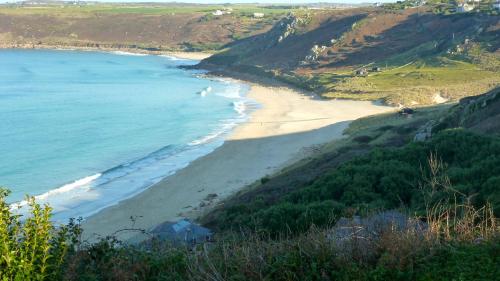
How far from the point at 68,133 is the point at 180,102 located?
1793 cm

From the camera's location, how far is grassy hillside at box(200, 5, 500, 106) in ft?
184

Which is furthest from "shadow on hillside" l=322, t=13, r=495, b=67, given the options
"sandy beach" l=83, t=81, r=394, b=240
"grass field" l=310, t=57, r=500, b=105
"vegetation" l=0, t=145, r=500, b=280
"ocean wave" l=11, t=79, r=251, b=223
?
"vegetation" l=0, t=145, r=500, b=280

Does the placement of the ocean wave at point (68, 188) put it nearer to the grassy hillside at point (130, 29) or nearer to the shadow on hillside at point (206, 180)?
the shadow on hillside at point (206, 180)

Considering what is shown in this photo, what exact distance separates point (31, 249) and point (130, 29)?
545 ft

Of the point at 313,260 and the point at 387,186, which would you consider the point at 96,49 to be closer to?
the point at 387,186

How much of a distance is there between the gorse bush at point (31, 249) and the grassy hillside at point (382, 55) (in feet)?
148

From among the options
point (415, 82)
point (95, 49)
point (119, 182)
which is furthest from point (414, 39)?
point (95, 49)

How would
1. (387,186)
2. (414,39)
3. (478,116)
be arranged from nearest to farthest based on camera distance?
(387,186) < (478,116) < (414,39)

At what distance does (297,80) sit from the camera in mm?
71938

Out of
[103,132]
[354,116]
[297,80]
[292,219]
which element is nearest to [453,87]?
Answer: [354,116]

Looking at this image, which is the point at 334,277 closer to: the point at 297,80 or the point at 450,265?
the point at 450,265

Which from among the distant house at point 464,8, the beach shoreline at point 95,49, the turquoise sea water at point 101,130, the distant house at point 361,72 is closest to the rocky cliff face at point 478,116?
the turquoise sea water at point 101,130

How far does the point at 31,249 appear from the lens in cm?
575

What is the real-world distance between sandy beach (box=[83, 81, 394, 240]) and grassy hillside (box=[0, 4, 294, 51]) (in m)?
98.1
